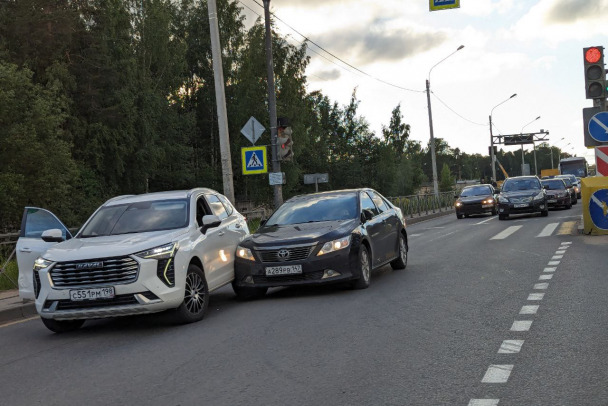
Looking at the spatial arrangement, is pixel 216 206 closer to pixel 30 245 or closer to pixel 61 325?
pixel 30 245

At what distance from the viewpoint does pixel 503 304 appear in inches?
339

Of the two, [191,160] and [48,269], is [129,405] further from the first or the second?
[191,160]

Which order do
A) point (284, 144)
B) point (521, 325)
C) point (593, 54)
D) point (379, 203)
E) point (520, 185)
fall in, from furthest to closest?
point (520, 185), point (284, 144), point (593, 54), point (379, 203), point (521, 325)

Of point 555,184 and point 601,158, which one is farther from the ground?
point 601,158

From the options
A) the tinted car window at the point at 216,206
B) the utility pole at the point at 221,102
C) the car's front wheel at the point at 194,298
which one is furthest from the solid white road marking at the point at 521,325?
the utility pole at the point at 221,102

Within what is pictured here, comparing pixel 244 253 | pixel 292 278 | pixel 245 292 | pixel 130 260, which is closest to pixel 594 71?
pixel 292 278

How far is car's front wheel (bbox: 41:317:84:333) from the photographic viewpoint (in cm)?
857

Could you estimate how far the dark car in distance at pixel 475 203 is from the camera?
108 ft

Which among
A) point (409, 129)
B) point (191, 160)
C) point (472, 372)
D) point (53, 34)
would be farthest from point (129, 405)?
point (409, 129)

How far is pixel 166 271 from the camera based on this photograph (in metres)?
8.26

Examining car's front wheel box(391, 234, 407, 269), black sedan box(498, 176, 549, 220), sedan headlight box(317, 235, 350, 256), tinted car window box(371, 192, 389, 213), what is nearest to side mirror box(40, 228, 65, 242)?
sedan headlight box(317, 235, 350, 256)

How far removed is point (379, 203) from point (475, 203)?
2129cm

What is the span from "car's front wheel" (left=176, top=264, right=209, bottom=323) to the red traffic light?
11.2 m

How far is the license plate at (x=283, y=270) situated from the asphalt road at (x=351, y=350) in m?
0.40
